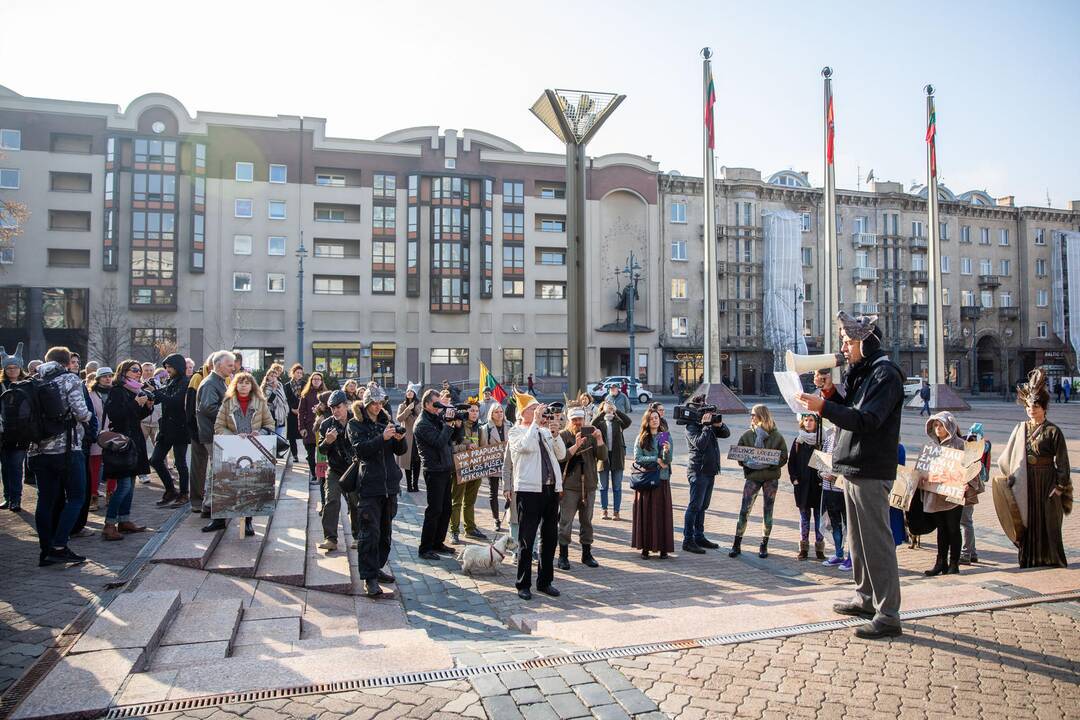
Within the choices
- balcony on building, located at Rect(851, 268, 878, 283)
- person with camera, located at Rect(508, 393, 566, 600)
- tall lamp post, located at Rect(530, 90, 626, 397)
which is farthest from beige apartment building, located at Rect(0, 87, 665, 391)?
person with camera, located at Rect(508, 393, 566, 600)

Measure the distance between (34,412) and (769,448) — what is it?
7.92m

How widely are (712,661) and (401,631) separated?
229cm

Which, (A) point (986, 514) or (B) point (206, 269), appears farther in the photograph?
(B) point (206, 269)

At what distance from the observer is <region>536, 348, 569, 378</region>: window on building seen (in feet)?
180

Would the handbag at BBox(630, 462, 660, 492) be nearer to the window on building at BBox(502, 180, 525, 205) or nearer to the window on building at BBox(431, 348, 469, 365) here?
the window on building at BBox(431, 348, 469, 365)

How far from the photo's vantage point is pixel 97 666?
4.26 m

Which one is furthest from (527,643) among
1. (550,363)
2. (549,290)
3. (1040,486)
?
(549,290)

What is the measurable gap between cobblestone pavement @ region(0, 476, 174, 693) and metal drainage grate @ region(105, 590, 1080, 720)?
120 centimetres

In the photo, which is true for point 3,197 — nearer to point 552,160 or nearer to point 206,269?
point 206,269

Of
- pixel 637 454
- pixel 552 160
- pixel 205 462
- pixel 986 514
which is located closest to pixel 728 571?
pixel 637 454

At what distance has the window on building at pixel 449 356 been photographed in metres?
53.2

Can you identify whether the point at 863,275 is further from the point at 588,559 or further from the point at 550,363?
the point at 588,559

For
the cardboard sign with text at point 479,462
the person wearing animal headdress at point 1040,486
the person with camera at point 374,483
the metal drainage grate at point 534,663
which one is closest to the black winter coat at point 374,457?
the person with camera at point 374,483

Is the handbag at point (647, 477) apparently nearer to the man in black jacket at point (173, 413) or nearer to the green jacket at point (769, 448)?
the green jacket at point (769, 448)
